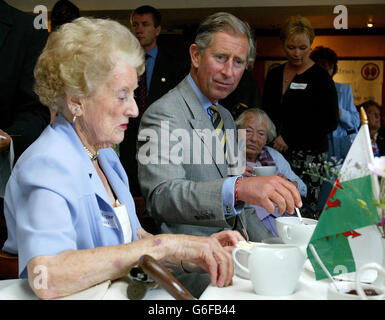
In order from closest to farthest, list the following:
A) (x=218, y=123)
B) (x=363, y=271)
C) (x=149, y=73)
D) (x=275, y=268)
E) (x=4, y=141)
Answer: (x=363, y=271) → (x=275, y=268) → (x=4, y=141) → (x=218, y=123) → (x=149, y=73)

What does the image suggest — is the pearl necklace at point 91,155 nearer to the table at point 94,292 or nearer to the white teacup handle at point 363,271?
the table at point 94,292

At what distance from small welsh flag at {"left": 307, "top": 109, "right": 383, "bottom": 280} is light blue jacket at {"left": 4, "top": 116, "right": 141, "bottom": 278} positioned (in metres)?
0.60

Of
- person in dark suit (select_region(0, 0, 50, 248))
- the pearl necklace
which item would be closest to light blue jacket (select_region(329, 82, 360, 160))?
person in dark suit (select_region(0, 0, 50, 248))

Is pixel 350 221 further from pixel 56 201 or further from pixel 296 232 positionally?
pixel 56 201

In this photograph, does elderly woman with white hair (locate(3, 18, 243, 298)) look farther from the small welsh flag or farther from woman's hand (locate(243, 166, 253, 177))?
woman's hand (locate(243, 166, 253, 177))

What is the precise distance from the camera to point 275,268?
1196mm

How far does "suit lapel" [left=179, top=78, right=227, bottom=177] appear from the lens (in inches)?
90.7

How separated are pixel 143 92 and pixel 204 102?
178 cm

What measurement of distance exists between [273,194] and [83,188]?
0.60 m

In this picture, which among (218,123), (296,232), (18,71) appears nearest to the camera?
(296,232)

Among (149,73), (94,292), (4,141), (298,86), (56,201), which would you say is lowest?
(94,292)

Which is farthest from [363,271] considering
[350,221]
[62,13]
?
[62,13]

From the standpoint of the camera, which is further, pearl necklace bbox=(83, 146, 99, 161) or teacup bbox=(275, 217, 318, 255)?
pearl necklace bbox=(83, 146, 99, 161)

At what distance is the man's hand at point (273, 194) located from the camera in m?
1.62
